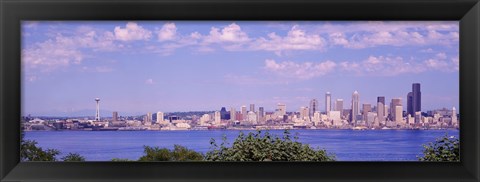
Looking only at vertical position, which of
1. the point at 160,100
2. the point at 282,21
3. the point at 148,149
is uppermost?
the point at 282,21

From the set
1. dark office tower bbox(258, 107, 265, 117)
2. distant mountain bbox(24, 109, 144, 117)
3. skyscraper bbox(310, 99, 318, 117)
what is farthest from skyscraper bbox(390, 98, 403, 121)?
distant mountain bbox(24, 109, 144, 117)

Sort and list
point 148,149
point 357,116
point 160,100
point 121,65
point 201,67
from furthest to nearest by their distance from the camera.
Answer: point 201,67 < point 121,65 < point 160,100 < point 357,116 < point 148,149

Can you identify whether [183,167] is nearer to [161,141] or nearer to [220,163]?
[220,163]

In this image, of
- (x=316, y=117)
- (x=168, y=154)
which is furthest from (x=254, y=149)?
(x=316, y=117)

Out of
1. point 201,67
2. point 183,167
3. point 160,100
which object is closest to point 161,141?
point 160,100

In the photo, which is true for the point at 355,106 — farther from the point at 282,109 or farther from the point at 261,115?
the point at 261,115

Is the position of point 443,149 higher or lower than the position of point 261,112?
lower
